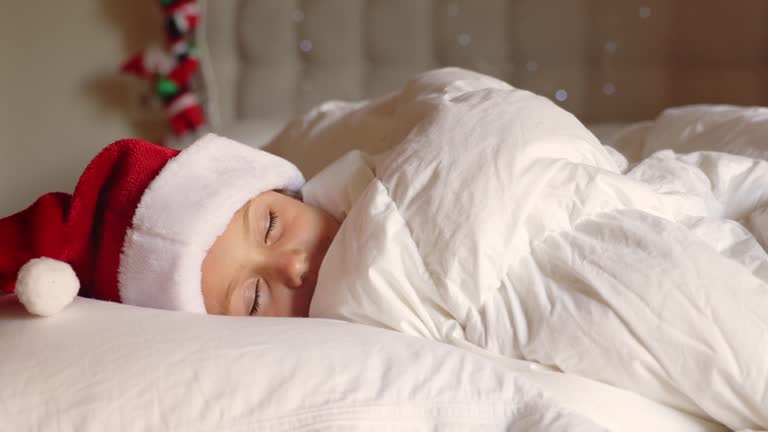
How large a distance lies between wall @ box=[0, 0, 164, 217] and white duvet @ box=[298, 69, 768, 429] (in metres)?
1.72

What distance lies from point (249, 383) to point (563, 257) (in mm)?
355

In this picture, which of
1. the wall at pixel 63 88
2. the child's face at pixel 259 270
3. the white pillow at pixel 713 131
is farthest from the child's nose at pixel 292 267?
the wall at pixel 63 88

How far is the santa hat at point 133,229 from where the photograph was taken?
854 mm

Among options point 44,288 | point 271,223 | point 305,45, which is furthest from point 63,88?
point 44,288

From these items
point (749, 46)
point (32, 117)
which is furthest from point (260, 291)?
point (32, 117)

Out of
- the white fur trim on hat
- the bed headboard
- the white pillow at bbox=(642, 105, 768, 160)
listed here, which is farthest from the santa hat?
the bed headboard

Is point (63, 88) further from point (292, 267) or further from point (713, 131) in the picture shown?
point (713, 131)

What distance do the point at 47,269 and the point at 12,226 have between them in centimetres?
20

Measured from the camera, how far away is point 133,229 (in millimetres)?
872

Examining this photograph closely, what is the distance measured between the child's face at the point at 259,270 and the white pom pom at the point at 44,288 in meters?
0.21

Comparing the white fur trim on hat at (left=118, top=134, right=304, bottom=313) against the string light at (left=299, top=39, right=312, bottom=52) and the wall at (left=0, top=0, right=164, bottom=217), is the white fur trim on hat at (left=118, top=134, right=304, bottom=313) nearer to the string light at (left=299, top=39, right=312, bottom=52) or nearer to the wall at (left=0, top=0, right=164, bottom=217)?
the string light at (left=299, top=39, right=312, bottom=52)

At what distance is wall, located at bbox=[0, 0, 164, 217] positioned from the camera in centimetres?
230

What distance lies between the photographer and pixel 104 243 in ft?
2.92

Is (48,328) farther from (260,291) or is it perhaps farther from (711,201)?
(711,201)
